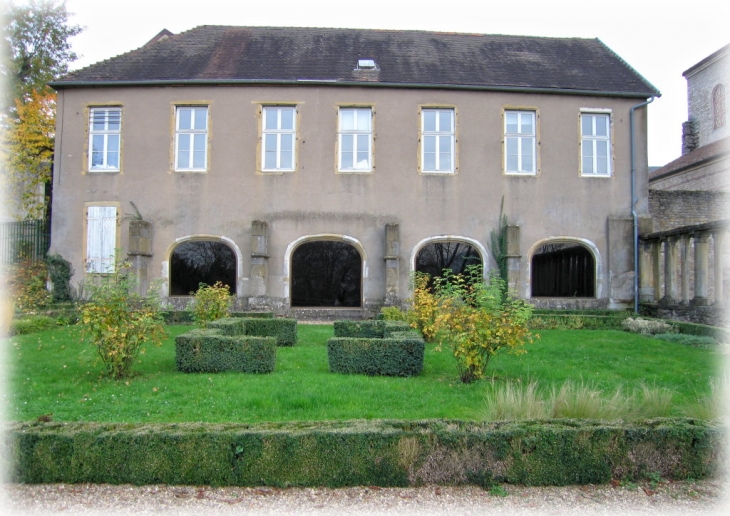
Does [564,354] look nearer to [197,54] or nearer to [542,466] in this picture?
[542,466]

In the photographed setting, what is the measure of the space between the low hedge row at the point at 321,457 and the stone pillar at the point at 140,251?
12.4 m

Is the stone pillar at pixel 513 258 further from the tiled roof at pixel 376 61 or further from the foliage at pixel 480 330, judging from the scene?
the foliage at pixel 480 330

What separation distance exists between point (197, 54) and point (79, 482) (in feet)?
55.0

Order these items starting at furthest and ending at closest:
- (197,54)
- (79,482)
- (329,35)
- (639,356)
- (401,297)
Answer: (329,35) < (197,54) < (401,297) < (639,356) < (79,482)

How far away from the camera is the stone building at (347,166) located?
16.8 metres

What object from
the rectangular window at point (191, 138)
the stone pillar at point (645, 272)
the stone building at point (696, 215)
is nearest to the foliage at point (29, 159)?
the rectangular window at point (191, 138)

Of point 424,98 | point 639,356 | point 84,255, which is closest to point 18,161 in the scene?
point 84,255

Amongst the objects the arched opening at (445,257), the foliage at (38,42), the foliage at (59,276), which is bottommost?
the foliage at (59,276)

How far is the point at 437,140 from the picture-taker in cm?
1722

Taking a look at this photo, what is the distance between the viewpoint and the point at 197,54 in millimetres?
18203

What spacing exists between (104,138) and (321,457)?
52.6 feet

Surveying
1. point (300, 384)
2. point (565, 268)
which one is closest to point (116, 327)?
point (300, 384)

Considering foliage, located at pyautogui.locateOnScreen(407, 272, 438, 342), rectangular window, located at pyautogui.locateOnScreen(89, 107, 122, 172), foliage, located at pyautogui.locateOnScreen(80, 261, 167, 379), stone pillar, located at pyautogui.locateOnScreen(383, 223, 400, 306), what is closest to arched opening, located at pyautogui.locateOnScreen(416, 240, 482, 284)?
stone pillar, located at pyautogui.locateOnScreen(383, 223, 400, 306)

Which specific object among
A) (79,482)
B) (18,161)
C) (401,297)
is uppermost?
(18,161)
